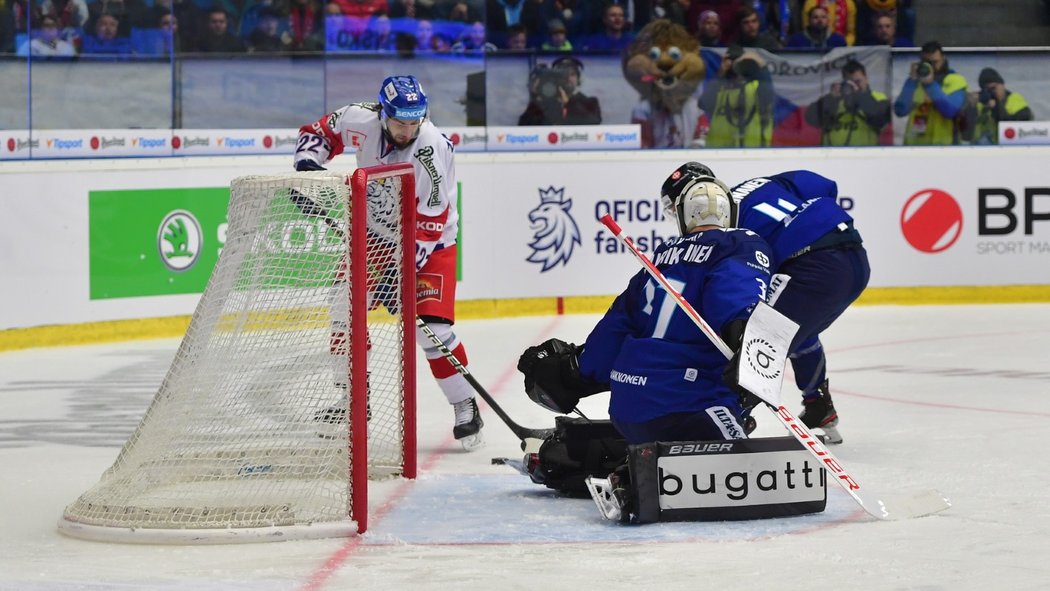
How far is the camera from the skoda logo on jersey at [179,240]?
26.8 ft

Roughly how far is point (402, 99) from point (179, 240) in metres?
3.31

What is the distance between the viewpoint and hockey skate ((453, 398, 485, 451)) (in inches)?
211

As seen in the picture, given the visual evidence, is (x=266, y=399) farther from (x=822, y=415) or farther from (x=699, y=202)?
(x=822, y=415)

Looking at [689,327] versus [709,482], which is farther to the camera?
[689,327]

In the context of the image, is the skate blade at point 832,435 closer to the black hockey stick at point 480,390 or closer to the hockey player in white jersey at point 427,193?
the black hockey stick at point 480,390

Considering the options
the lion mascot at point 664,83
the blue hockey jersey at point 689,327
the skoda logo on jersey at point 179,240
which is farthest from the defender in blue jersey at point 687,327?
the lion mascot at point 664,83

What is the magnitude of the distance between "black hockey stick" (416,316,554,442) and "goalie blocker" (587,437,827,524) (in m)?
1.13

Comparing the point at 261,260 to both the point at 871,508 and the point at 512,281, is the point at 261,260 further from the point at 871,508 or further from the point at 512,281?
the point at 512,281

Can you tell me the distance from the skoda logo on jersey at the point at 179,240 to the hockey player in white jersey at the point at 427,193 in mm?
2880

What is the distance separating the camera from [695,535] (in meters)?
3.90

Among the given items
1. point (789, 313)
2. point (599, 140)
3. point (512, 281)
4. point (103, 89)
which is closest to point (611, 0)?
point (599, 140)

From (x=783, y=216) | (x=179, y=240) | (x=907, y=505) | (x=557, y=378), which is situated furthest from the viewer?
(x=179, y=240)

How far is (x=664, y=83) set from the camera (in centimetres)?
964

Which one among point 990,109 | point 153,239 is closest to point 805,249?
point 153,239
